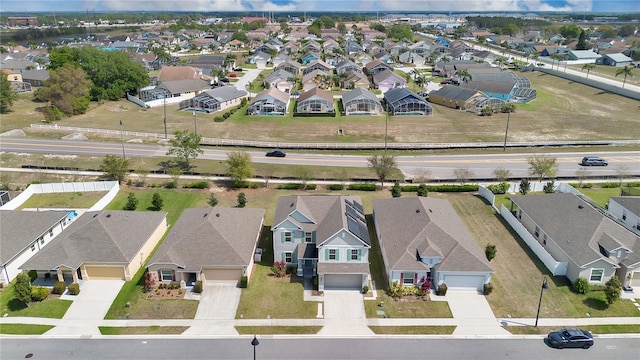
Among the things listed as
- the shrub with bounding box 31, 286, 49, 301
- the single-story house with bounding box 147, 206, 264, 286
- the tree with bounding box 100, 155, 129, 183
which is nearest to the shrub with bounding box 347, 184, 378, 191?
the single-story house with bounding box 147, 206, 264, 286

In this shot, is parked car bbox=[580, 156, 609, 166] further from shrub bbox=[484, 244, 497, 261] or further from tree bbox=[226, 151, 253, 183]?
tree bbox=[226, 151, 253, 183]

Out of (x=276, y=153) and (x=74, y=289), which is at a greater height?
(x=276, y=153)

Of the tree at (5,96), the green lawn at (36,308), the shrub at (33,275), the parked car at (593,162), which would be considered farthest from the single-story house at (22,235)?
the parked car at (593,162)

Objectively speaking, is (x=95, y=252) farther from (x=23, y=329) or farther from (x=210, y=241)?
(x=210, y=241)

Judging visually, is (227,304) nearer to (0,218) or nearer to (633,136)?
(0,218)

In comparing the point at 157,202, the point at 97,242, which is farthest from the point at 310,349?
the point at 157,202

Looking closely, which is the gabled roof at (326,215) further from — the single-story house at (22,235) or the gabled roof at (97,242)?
the single-story house at (22,235)

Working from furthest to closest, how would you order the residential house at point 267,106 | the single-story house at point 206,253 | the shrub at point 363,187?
the residential house at point 267,106, the shrub at point 363,187, the single-story house at point 206,253
